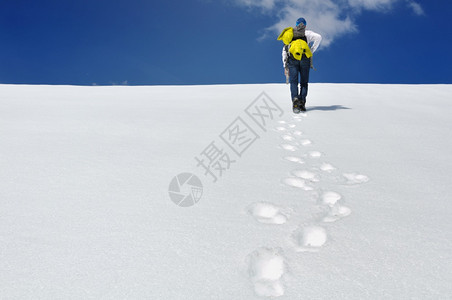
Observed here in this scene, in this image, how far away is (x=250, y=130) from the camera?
8.86 ft

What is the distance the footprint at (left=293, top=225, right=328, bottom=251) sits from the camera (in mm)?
985

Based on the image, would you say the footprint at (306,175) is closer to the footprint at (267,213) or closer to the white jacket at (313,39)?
the footprint at (267,213)

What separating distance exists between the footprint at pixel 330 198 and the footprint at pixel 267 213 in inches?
8.7

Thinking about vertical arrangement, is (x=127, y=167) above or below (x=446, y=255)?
above

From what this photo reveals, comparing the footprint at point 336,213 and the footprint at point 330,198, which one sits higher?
the footprint at point 330,198

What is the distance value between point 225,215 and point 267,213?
17 cm

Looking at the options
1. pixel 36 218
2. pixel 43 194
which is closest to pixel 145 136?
pixel 43 194

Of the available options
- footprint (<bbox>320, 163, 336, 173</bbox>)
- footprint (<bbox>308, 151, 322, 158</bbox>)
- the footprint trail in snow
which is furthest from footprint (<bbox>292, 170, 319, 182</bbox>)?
footprint (<bbox>308, 151, 322, 158</bbox>)

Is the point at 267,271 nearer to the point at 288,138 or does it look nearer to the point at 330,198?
the point at 330,198

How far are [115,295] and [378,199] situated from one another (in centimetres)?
109

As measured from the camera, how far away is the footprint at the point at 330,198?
1305 millimetres

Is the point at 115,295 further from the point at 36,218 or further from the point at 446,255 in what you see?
the point at 446,255

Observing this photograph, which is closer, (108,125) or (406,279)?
(406,279)

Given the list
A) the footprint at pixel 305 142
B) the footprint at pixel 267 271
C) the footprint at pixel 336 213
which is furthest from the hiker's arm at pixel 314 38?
the footprint at pixel 267 271
